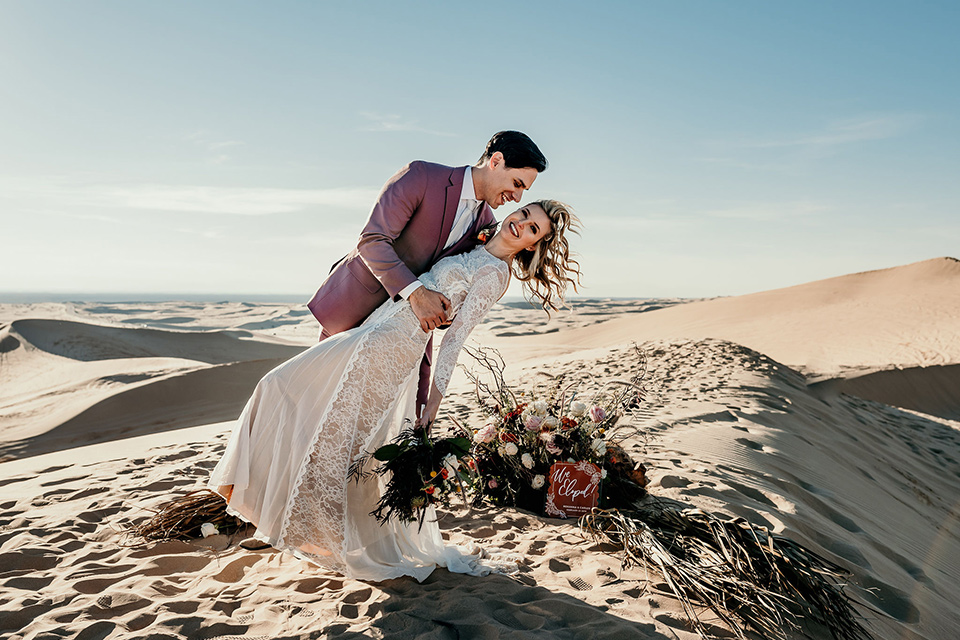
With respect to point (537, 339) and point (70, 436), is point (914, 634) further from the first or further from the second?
point (537, 339)

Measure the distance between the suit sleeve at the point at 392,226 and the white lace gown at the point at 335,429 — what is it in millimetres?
148

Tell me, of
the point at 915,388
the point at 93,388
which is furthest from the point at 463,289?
the point at 915,388

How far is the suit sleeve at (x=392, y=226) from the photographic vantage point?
8.87ft

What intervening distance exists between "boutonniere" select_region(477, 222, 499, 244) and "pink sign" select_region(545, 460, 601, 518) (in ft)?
5.47

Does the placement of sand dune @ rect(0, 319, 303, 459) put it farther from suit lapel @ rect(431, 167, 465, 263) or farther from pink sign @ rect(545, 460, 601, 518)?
suit lapel @ rect(431, 167, 465, 263)

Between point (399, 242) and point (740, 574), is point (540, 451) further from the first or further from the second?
point (399, 242)

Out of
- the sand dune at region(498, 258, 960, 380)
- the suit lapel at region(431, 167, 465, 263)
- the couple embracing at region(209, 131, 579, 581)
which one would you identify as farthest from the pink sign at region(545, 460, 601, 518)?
the sand dune at region(498, 258, 960, 380)

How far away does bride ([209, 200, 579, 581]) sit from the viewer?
263cm

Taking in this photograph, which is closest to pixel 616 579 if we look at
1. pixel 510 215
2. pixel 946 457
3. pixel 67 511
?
pixel 510 215

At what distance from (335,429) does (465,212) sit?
125 centimetres

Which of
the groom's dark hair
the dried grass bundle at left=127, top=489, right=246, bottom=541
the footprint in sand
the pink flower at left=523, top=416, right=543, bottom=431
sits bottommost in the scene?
the footprint in sand

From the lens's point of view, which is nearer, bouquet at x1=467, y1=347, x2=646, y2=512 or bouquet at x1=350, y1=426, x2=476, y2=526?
bouquet at x1=350, y1=426, x2=476, y2=526

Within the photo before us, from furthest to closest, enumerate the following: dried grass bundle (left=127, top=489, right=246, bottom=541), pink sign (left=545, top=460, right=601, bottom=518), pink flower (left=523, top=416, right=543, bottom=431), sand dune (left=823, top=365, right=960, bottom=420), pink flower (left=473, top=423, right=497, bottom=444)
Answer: sand dune (left=823, top=365, right=960, bottom=420) < pink flower (left=473, top=423, right=497, bottom=444) < pink flower (left=523, top=416, right=543, bottom=431) < pink sign (left=545, top=460, right=601, bottom=518) < dried grass bundle (left=127, top=489, right=246, bottom=541)

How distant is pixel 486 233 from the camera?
3.02 m
